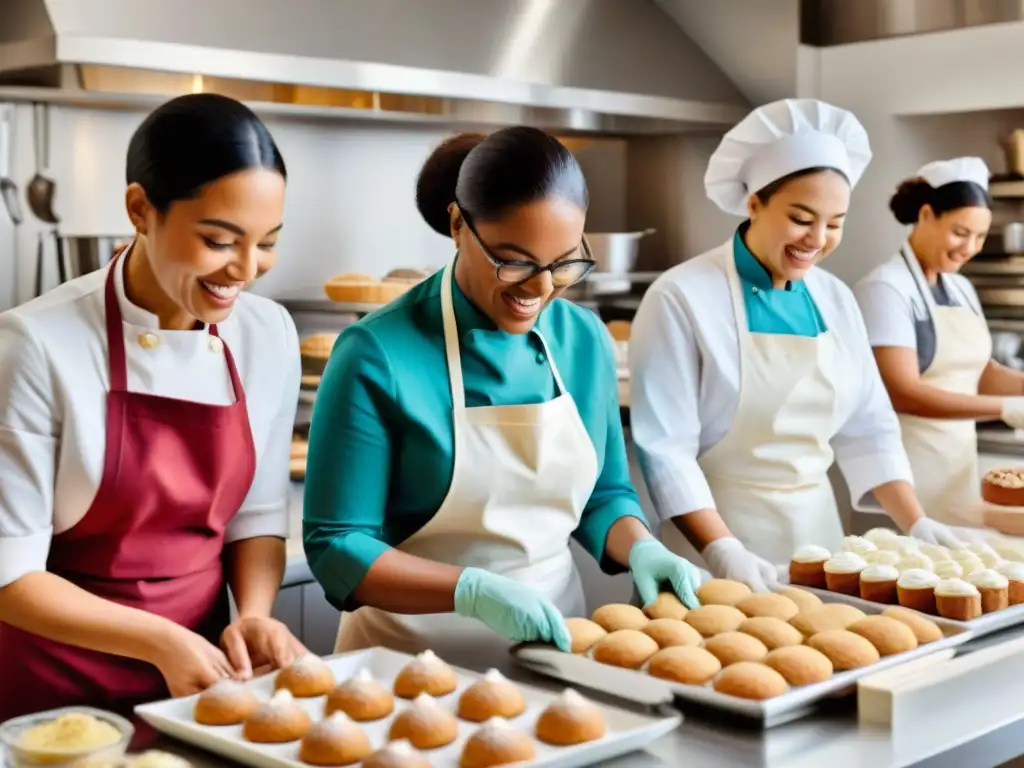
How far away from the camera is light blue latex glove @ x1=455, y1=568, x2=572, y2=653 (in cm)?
167

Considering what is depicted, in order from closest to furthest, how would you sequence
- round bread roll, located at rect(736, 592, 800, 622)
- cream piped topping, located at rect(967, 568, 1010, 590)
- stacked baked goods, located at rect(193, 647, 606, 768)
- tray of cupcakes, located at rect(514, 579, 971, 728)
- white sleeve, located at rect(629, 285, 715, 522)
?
stacked baked goods, located at rect(193, 647, 606, 768) < tray of cupcakes, located at rect(514, 579, 971, 728) < round bread roll, located at rect(736, 592, 800, 622) < cream piped topping, located at rect(967, 568, 1010, 590) < white sleeve, located at rect(629, 285, 715, 522)

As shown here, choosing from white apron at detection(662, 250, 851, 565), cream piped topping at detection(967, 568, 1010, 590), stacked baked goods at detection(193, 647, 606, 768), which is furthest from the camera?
white apron at detection(662, 250, 851, 565)

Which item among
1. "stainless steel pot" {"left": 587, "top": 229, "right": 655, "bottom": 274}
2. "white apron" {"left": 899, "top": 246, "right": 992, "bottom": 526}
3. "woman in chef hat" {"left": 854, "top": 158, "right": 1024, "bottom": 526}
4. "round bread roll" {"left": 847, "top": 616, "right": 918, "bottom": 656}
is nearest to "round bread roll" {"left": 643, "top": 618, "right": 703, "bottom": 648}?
"round bread roll" {"left": 847, "top": 616, "right": 918, "bottom": 656}

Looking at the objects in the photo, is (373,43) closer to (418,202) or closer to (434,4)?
(434,4)

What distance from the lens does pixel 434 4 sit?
3.53 meters

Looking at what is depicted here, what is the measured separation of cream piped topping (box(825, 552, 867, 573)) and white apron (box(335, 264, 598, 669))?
382mm

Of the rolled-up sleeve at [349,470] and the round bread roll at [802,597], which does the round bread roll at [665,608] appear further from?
the rolled-up sleeve at [349,470]

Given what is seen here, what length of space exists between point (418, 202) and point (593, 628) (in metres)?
0.75

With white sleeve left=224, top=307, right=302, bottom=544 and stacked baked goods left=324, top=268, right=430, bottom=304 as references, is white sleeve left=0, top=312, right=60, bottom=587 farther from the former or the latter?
stacked baked goods left=324, top=268, right=430, bottom=304

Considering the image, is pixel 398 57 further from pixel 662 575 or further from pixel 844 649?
pixel 844 649

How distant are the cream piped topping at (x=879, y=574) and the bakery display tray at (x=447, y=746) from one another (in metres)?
0.54

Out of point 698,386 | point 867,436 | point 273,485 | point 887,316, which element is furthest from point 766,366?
point 887,316

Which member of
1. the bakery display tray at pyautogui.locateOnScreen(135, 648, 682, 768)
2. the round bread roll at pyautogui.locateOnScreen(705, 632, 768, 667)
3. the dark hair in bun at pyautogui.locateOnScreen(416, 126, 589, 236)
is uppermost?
the dark hair in bun at pyautogui.locateOnScreen(416, 126, 589, 236)

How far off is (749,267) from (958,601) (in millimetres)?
953
